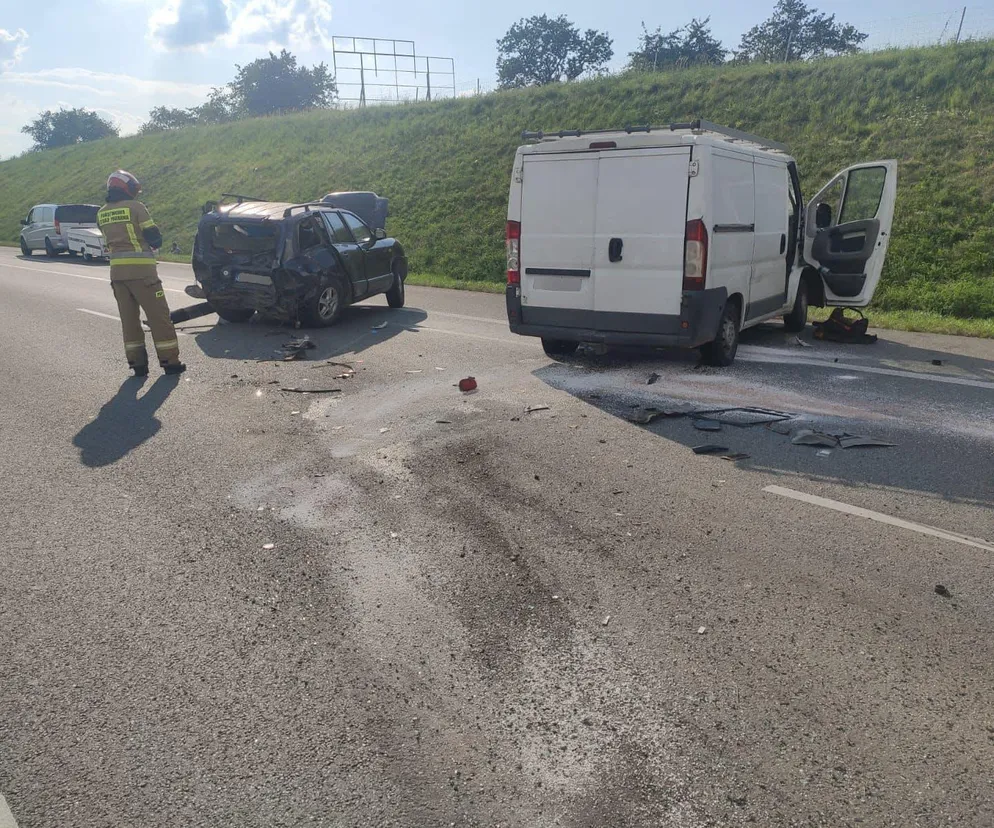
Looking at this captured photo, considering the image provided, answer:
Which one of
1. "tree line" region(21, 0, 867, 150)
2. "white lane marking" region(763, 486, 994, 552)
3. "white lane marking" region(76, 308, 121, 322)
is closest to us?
"white lane marking" region(763, 486, 994, 552)

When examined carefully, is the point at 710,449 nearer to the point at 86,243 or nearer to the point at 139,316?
the point at 139,316

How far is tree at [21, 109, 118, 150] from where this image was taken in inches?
3787

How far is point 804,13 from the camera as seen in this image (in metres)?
64.9

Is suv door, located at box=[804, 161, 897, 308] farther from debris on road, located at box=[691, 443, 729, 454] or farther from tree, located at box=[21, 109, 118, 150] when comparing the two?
tree, located at box=[21, 109, 118, 150]

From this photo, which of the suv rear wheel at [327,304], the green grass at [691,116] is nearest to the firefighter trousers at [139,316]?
the suv rear wheel at [327,304]

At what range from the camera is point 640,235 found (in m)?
7.92

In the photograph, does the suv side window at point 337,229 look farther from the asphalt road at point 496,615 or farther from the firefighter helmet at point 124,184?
the asphalt road at point 496,615

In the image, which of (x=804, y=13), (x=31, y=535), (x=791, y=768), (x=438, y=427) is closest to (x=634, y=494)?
(x=438, y=427)

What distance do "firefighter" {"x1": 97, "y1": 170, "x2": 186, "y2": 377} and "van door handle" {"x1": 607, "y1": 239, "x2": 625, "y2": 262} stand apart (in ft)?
15.3

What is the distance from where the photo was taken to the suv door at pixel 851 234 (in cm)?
1004

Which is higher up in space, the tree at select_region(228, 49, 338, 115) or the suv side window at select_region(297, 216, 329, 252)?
the tree at select_region(228, 49, 338, 115)

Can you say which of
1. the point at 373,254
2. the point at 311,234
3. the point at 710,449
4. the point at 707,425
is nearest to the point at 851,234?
the point at 707,425

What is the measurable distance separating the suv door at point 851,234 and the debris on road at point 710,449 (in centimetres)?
548

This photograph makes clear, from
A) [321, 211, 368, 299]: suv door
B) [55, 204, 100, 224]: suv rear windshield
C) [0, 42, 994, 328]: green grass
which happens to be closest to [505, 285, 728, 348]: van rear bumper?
[321, 211, 368, 299]: suv door
